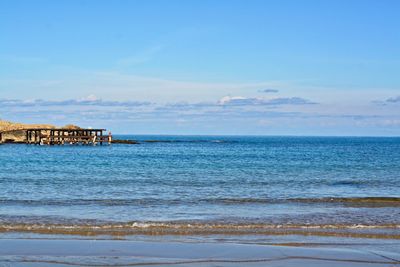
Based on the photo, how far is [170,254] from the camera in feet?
42.7

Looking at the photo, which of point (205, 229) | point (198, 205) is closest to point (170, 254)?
point (205, 229)

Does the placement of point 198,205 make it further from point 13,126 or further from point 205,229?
point 13,126

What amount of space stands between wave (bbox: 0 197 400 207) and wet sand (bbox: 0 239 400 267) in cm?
871

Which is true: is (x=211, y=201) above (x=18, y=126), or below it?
below

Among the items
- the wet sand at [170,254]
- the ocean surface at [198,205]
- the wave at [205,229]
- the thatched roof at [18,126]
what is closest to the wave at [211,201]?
the ocean surface at [198,205]

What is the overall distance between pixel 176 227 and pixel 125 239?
2.65m

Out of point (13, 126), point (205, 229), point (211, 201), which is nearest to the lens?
point (205, 229)

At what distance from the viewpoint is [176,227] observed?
17531 mm

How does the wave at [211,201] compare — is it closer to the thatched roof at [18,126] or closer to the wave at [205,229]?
the wave at [205,229]

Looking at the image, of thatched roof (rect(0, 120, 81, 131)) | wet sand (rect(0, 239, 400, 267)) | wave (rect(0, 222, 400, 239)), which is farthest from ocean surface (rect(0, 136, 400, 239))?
thatched roof (rect(0, 120, 81, 131))

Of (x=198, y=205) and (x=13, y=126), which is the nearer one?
(x=198, y=205)

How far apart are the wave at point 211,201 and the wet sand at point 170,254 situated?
28.6 feet

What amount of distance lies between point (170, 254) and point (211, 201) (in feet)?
38.6

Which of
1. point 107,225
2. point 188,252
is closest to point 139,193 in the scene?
point 107,225
